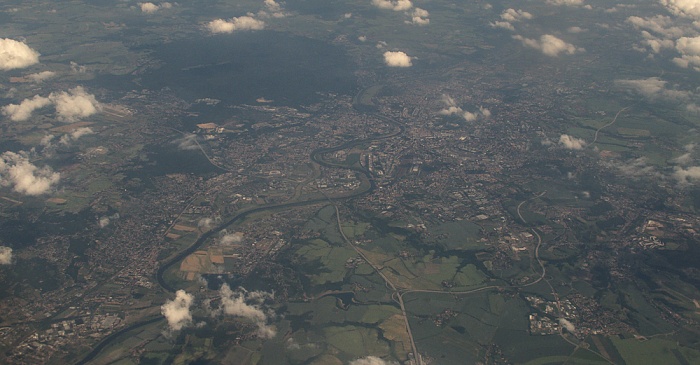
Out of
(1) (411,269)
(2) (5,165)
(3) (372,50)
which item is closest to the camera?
(1) (411,269)

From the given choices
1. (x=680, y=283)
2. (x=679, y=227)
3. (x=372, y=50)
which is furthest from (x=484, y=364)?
(x=372, y=50)

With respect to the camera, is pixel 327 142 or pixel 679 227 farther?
pixel 327 142

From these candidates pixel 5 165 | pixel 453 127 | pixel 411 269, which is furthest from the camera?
pixel 453 127

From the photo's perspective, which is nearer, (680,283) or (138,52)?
(680,283)

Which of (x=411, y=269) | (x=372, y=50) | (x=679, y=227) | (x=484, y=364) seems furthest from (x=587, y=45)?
(x=484, y=364)

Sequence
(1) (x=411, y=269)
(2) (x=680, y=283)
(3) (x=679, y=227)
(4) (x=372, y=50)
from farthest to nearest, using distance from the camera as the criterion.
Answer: (4) (x=372, y=50)
(3) (x=679, y=227)
(1) (x=411, y=269)
(2) (x=680, y=283)

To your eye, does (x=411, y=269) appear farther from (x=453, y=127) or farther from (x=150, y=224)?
(x=453, y=127)

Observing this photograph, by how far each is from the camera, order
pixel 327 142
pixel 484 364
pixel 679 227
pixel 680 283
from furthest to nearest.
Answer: pixel 327 142 → pixel 679 227 → pixel 680 283 → pixel 484 364

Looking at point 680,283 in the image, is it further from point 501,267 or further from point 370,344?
point 370,344
